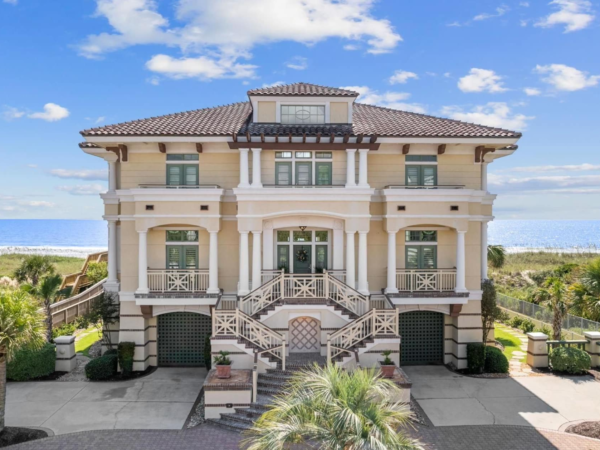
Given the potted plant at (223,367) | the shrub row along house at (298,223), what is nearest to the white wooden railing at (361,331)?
the shrub row along house at (298,223)

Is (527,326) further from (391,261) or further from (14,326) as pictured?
(14,326)

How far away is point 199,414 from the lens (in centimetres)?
1380

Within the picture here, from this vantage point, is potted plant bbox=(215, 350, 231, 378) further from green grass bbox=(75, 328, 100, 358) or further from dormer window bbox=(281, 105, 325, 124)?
dormer window bbox=(281, 105, 325, 124)

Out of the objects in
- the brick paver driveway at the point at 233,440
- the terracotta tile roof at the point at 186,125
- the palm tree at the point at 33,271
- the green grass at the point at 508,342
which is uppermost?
the terracotta tile roof at the point at 186,125

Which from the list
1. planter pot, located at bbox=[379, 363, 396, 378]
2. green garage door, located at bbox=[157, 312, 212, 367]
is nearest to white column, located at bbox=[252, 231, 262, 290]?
green garage door, located at bbox=[157, 312, 212, 367]

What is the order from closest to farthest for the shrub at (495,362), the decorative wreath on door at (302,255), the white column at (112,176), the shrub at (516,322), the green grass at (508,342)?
the shrub at (495,362) → the decorative wreath on door at (302,255) → the white column at (112,176) → the green grass at (508,342) → the shrub at (516,322)

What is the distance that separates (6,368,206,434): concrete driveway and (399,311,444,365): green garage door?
8.62 meters

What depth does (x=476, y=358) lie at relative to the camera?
17297mm

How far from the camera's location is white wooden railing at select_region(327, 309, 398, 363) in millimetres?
15336

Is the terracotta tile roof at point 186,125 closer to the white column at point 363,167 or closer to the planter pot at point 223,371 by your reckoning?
the white column at point 363,167

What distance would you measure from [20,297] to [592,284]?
21177 millimetres

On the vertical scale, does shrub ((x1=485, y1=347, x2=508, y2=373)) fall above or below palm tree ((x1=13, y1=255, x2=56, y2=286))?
below

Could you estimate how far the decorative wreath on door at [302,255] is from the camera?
18297 mm

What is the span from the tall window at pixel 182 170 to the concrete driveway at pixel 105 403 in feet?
26.0
